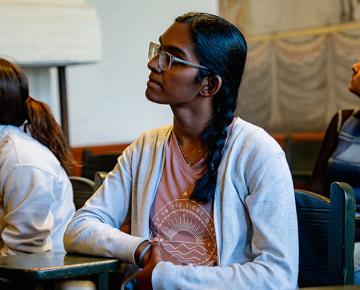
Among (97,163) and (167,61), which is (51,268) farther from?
(97,163)

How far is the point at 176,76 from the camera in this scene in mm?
1879

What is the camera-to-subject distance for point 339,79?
5.66 metres

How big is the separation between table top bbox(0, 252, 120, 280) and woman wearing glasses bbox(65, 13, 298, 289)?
5cm

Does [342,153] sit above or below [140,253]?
below

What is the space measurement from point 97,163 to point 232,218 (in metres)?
1.97

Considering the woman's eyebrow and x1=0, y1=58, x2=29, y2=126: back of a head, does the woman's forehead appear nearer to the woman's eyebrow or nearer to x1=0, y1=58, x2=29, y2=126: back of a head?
the woman's eyebrow

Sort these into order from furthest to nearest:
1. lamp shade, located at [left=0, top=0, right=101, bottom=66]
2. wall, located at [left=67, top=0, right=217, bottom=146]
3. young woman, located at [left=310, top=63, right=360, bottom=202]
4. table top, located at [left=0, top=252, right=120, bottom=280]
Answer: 1. wall, located at [left=67, top=0, right=217, bottom=146]
2. lamp shade, located at [left=0, top=0, right=101, bottom=66]
3. young woman, located at [left=310, top=63, right=360, bottom=202]
4. table top, located at [left=0, top=252, right=120, bottom=280]

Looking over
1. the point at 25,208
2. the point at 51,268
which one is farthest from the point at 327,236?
the point at 25,208

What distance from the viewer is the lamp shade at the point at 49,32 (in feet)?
13.0

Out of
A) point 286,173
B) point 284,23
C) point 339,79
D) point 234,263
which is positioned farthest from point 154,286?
point 284,23

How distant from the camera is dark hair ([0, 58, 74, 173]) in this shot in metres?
2.52

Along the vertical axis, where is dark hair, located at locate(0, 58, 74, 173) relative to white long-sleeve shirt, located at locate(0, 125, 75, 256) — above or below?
above

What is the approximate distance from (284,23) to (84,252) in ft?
14.5

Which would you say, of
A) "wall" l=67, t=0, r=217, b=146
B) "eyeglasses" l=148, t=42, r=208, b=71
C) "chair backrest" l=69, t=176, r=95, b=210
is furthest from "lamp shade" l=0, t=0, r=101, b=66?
"eyeglasses" l=148, t=42, r=208, b=71
